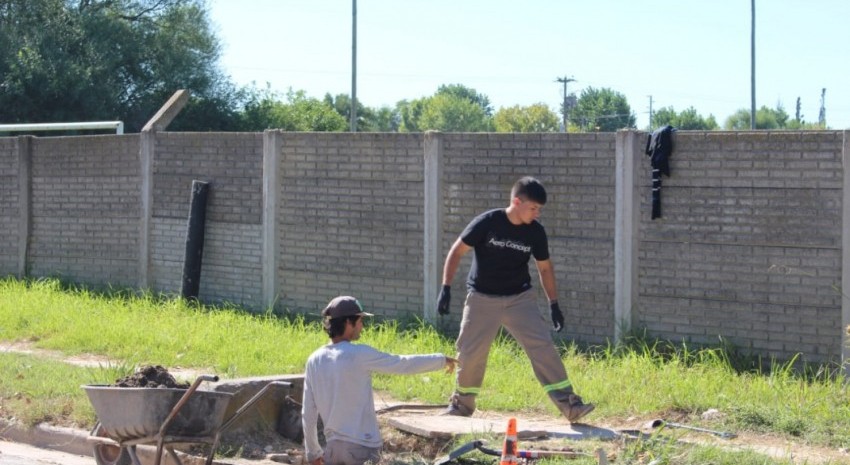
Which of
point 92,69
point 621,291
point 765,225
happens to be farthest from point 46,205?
point 92,69

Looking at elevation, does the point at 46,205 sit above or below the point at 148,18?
below

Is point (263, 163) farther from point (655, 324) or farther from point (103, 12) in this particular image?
point (103, 12)

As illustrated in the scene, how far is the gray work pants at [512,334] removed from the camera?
8125 mm

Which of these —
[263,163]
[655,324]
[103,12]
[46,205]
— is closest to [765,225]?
[655,324]

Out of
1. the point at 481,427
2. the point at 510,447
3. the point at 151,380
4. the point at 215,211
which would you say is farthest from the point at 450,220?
the point at 510,447

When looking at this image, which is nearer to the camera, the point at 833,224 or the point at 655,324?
the point at 833,224

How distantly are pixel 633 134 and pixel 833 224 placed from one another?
198 cm

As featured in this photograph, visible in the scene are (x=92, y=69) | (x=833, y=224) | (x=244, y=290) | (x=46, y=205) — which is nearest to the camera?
(x=833, y=224)

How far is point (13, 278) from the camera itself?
15.9 m

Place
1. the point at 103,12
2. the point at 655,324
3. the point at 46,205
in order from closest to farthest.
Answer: the point at 655,324 → the point at 46,205 → the point at 103,12

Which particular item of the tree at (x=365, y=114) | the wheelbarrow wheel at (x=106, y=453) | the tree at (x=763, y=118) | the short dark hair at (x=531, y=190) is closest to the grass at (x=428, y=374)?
the short dark hair at (x=531, y=190)

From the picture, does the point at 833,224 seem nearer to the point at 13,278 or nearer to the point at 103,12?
the point at 13,278

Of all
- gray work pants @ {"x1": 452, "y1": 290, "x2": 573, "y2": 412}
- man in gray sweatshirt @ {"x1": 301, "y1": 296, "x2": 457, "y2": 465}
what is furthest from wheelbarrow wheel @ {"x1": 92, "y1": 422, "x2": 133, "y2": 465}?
gray work pants @ {"x1": 452, "y1": 290, "x2": 573, "y2": 412}

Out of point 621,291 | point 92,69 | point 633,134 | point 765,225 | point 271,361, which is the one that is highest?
point 92,69
